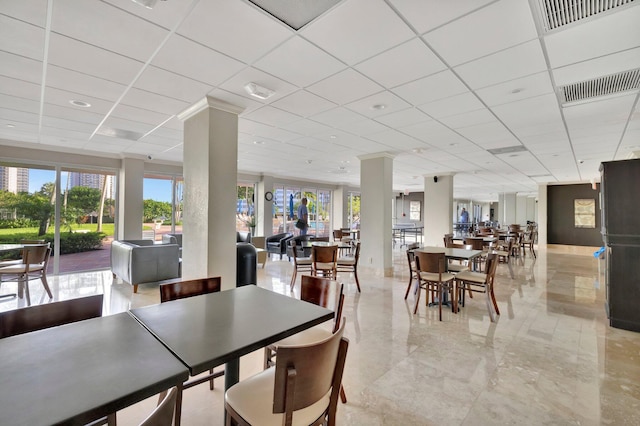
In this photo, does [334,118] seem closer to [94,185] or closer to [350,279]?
[350,279]

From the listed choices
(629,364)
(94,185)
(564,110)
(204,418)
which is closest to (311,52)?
(204,418)

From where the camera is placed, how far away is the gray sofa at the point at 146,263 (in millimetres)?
4906

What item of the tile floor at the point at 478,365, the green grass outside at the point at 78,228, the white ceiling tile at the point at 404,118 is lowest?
the tile floor at the point at 478,365

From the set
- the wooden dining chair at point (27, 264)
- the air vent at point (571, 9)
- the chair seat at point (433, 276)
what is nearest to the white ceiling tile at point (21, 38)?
the wooden dining chair at point (27, 264)

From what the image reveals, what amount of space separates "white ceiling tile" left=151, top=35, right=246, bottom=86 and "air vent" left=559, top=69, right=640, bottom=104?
348 cm

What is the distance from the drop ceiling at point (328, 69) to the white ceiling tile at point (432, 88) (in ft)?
0.07

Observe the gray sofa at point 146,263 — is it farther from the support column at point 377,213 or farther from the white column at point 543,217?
the white column at point 543,217

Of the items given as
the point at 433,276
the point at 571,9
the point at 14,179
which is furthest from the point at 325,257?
the point at 14,179

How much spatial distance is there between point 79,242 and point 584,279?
1142cm

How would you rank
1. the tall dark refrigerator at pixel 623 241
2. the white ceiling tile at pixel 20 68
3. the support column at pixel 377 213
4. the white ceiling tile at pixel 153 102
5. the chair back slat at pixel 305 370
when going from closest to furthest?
the chair back slat at pixel 305 370 < the white ceiling tile at pixel 20 68 < the white ceiling tile at pixel 153 102 < the tall dark refrigerator at pixel 623 241 < the support column at pixel 377 213

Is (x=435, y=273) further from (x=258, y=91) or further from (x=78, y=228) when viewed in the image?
(x=78, y=228)

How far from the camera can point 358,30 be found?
2.15 meters

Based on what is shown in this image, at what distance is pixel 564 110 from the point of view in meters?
3.74

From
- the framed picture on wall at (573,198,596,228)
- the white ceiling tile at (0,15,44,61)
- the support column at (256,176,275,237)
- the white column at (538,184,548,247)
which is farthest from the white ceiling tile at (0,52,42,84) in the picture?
the framed picture on wall at (573,198,596,228)
